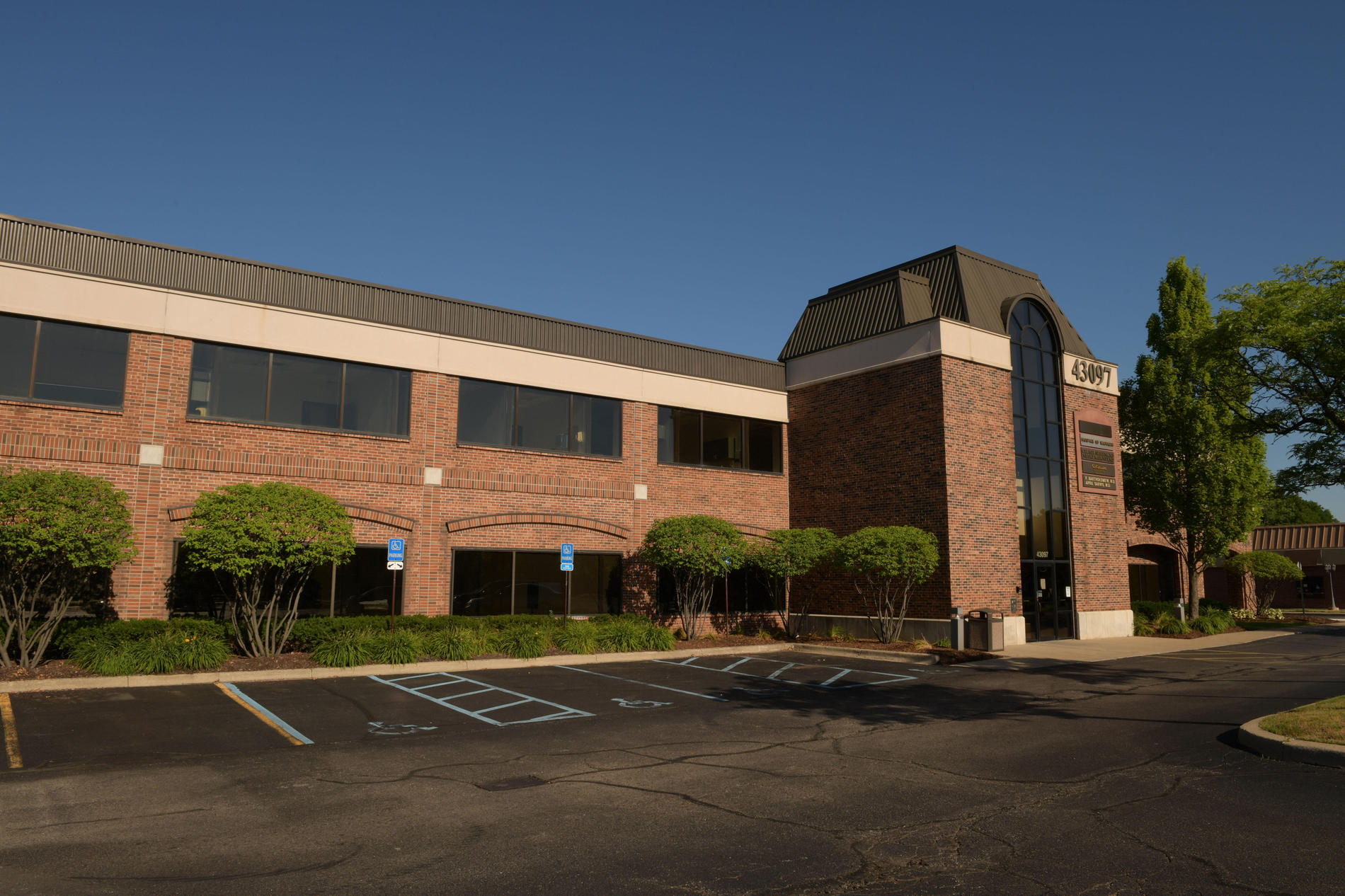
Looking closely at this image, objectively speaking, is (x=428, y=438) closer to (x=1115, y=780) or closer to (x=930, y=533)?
(x=930, y=533)

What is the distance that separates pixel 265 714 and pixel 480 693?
342cm

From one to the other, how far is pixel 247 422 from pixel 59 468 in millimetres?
3522

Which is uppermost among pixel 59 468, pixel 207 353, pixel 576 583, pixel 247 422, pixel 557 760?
pixel 207 353

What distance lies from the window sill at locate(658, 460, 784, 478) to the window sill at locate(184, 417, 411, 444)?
787 cm

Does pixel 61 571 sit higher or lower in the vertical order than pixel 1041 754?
higher

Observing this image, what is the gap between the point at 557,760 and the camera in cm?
980

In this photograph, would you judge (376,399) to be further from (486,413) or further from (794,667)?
(794,667)

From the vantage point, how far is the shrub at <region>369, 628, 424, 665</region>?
17406 mm

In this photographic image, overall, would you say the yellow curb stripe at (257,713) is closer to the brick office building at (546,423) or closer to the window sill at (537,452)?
the brick office building at (546,423)

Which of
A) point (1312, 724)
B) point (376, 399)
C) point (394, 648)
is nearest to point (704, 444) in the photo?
point (376, 399)

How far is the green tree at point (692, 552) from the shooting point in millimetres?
23125

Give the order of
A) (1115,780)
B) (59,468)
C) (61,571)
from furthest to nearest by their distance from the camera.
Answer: (59,468) < (61,571) < (1115,780)

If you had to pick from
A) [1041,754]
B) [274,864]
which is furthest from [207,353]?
[1041,754]

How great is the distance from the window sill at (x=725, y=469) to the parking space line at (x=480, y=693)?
35.3ft
